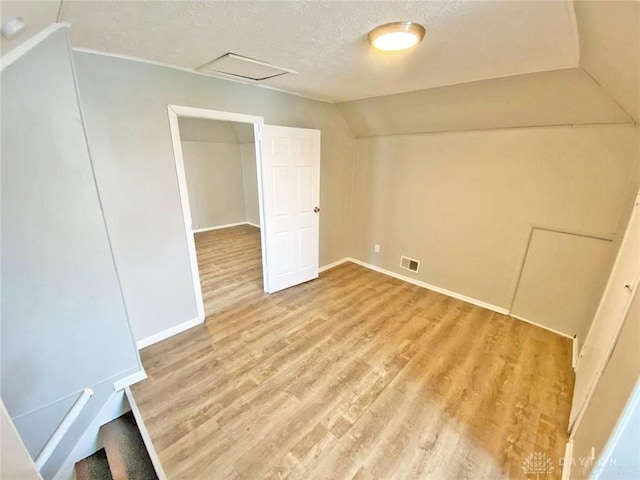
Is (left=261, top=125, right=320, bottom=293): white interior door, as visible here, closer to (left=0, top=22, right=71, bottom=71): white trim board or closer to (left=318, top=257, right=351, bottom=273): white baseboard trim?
(left=318, top=257, right=351, bottom=273): white baseboard trim

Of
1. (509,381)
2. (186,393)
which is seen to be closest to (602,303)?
(509,381)

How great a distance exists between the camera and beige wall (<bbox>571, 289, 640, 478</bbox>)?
1037 millimetres

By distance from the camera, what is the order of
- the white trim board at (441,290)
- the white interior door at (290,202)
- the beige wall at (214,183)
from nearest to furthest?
the white trim board at (441,290)
the white interior door at (290,202)
the beige wall at (214,183)

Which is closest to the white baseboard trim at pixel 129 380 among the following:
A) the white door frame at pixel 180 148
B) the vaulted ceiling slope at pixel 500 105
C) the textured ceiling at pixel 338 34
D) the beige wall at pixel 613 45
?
the white door frame at pixel 180 148

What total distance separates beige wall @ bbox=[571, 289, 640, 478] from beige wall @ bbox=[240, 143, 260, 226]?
549cm

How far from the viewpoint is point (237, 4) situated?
1164mm

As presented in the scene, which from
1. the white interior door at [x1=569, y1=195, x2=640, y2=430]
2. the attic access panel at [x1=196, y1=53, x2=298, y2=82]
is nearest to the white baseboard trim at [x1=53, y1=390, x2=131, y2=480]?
the attic access panel at [x1=196, y1=53, x2=298, y2=82]

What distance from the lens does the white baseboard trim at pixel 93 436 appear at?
1711mm

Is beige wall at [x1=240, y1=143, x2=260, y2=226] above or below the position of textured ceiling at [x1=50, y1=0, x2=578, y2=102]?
below

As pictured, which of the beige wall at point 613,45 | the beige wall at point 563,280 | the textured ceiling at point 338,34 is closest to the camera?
the beige wall at point 613,45

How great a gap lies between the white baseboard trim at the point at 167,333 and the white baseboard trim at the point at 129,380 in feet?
1.06

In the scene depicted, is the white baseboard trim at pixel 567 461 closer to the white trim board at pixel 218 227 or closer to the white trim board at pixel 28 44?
the white trim board at pixel 28 44

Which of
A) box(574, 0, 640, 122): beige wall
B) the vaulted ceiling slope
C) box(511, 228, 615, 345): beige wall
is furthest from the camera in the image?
box(511, 228, 615, 345): beige wall

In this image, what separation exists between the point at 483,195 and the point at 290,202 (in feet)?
6.98
